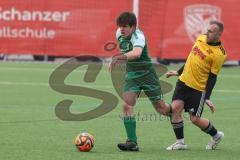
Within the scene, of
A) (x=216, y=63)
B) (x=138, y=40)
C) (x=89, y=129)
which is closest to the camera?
(x=138, y=40)

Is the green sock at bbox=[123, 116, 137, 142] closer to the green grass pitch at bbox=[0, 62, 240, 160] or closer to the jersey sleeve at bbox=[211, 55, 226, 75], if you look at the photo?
the green grass pitch at bbox=[0, 62, 240, 160]

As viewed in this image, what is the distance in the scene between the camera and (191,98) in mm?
11008

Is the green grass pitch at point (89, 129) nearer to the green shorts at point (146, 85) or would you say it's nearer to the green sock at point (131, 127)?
the green sock at point (131, 127)

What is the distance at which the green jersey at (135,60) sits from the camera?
10617 millimetres

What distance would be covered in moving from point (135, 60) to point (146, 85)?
399 millimetres

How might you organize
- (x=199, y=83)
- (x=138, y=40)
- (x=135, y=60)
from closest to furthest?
(x=138, y=40)
(x=135, y=60)
(x=199, y=83)

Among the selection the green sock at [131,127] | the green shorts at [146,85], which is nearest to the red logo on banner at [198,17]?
the green shorts at [146,85]

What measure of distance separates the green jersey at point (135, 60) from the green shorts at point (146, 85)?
0.17ft

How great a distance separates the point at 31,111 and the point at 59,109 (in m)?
0.73

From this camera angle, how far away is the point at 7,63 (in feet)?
92.5

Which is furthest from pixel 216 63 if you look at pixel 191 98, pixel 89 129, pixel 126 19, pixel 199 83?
pixel 89 129

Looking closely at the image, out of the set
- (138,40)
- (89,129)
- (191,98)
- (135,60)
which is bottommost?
(89,129)

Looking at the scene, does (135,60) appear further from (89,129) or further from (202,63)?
(89,129)

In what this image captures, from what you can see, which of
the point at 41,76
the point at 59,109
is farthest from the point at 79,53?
the point at 59,109
